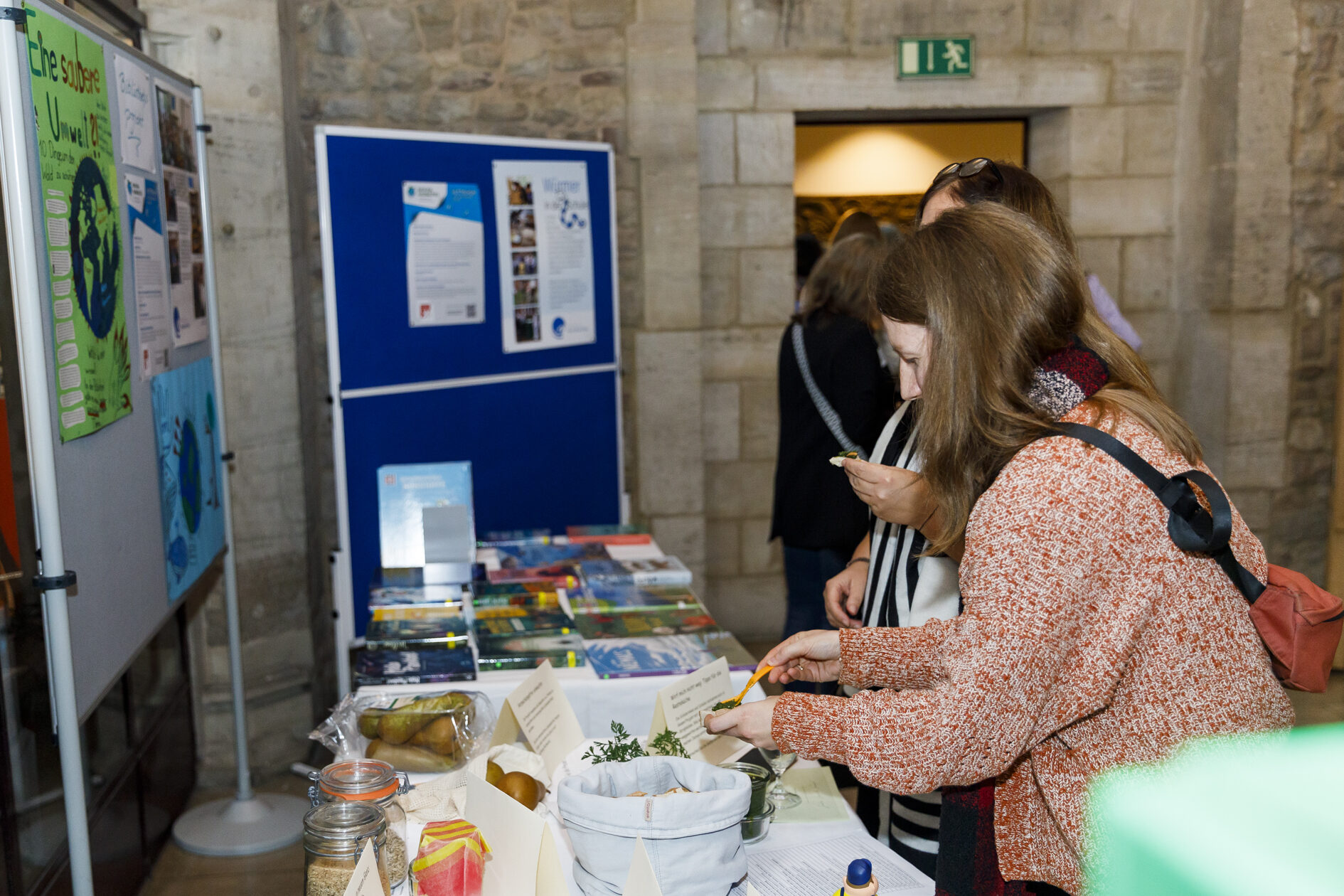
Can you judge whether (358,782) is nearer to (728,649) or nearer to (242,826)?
(728,649)

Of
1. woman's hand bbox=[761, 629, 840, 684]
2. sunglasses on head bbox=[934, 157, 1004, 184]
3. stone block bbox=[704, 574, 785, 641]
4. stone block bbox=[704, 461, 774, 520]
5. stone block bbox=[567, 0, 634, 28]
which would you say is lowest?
stone block bbox=[704, 574, 785, 641]

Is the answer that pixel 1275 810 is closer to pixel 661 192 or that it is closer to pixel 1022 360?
pixel 1022 360

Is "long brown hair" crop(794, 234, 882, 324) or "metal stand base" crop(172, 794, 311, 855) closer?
"long brown hair" crop(794, 234, 882, 324)

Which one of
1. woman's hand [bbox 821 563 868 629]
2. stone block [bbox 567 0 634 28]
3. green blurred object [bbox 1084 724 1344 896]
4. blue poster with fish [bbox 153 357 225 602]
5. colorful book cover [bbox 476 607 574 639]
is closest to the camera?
green blurred object [bbox 1084 724 1344 896]

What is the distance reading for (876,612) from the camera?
2.01 metres

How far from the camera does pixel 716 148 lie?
4.71 meters

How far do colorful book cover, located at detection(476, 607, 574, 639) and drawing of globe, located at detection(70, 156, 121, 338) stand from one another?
0.98 metres

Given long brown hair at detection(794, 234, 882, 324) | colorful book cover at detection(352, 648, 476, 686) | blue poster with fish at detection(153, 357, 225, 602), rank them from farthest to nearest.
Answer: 1. long brown hair at detection(794, 234, 882, 324)
2. blue poster with fish at detection(153, 357, 225, 602)
3. colorful book cover at detection(352, 648, 476, 686)

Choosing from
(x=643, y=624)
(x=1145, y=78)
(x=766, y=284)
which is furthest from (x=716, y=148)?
(x=643, y=624)

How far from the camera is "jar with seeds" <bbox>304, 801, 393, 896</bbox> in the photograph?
130 centimetres

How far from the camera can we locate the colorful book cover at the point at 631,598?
2572 mm

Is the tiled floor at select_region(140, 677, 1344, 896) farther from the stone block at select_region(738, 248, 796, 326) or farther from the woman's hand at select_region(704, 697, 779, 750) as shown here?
the stone block at select_region(738, 248, 796, 326)

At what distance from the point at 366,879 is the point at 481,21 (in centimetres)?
387

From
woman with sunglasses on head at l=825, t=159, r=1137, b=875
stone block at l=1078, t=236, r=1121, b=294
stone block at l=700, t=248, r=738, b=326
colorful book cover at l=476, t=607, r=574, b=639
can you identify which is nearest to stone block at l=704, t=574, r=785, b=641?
stone block at l=700, t=248, r=738, b=326
